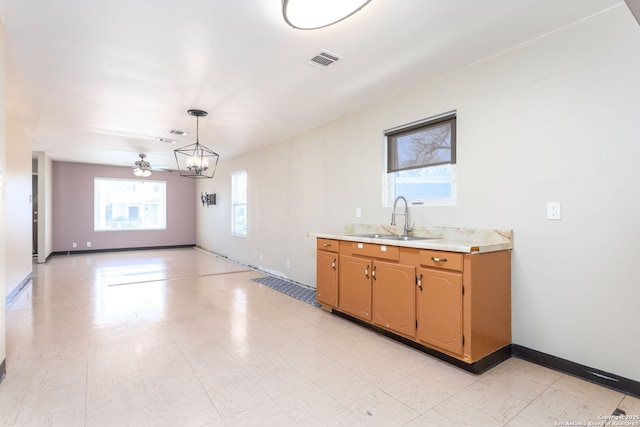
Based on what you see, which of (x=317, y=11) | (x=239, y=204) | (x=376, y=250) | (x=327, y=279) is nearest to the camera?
(x=317, y=11)

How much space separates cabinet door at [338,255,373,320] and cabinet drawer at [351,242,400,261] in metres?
0.08

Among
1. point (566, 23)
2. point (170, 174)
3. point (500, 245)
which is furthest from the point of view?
point (170, 174)

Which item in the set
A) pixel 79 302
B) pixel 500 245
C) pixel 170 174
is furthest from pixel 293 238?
pixel 170 174

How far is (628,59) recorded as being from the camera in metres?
2.02

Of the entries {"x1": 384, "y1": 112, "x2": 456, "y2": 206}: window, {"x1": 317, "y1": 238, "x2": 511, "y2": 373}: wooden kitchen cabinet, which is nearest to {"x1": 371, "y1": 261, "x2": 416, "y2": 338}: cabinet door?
{"x1": 317, "y1": 238, "x2": 511, "y2": 373}: wooden kitchen cabinet

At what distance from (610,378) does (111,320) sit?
4364 millimetres

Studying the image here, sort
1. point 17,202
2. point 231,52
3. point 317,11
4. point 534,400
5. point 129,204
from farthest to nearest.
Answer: point 129,204, point 17,202, point 231,52, point 534,400, point 317,11

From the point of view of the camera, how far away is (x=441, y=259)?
2.41 meters

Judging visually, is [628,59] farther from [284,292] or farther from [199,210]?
[199,210]

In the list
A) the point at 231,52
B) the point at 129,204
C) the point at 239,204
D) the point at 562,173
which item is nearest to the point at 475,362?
the point at 562,173

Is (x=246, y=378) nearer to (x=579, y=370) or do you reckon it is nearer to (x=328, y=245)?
(x=328, y=245)

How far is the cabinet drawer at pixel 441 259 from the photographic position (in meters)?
2.31

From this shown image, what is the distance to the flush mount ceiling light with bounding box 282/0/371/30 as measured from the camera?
5.57ft

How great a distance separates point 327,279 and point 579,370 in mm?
2283
